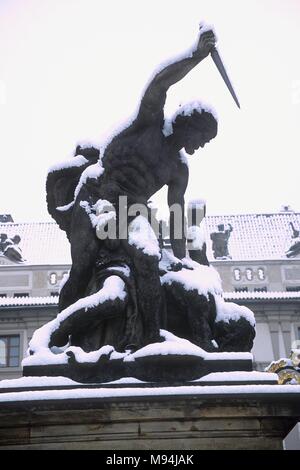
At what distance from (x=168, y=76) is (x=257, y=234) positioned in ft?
101

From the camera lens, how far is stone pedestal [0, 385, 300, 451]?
457 centimetres

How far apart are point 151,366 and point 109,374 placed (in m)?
0.31

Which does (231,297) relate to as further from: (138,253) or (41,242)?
(138,253)

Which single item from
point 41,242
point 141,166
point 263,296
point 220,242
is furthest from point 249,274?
point 141,166

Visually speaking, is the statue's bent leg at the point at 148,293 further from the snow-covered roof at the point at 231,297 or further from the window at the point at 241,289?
the window at the point at 241,289

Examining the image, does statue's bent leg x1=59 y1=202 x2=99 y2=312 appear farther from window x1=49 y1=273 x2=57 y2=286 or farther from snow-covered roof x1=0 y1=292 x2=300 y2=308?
window x1=49 y1=273 x2=57 y2=286

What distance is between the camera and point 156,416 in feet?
15.1

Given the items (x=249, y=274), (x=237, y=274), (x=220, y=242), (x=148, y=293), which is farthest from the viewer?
(x=220, y=242)

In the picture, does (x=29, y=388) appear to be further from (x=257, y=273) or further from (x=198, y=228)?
(x=257, y=273)

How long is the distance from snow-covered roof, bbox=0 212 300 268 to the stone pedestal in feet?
93.5

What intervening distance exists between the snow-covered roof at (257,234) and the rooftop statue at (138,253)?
27074mm

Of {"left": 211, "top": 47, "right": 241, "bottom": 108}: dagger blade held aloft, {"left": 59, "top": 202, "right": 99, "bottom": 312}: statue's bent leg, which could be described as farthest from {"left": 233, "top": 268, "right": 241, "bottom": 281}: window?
{"left": 59, "top": 202, "right": 99, "bottom": 312}: statue's bent leg

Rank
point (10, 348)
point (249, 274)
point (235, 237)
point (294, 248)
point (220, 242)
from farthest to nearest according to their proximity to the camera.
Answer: point (235, 237)
point (220, 242)
point (294, 248)
point (249, 274)
point (10, 348)
